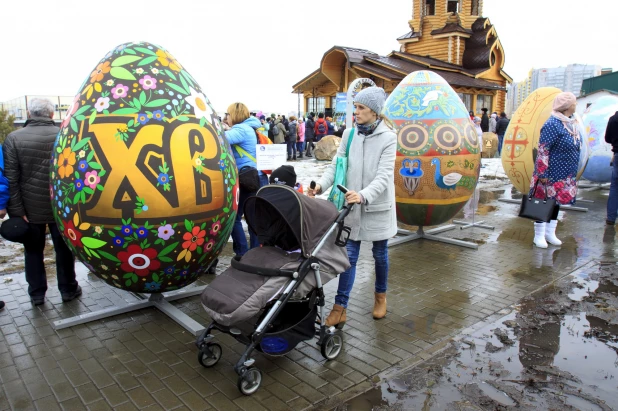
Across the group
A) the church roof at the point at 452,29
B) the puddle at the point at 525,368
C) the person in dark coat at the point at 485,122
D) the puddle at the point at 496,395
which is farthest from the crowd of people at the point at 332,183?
the church roof at the point at 452,29

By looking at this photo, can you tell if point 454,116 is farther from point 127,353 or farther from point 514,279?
point 127,353

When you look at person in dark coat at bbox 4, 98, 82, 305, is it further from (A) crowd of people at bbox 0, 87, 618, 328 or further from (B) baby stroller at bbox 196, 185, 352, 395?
(B) baby stroller at bbox 196, 185, 352, 395

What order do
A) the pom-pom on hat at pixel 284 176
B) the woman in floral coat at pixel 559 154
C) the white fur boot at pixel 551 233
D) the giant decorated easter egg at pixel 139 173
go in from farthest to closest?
the white fur boot at pixel 551 233 → the woman in floral coat at pixel 559 154 → the pom-pom on hat at pixel 284 176 → the giant decorated easter egg at pixel 139 173

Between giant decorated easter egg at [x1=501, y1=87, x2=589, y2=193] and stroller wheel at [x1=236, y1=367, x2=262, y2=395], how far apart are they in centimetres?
726

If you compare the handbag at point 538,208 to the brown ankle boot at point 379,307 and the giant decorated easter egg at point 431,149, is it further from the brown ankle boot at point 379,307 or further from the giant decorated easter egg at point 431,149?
the brown ankle boot at point 379,307

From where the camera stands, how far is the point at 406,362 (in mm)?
3734

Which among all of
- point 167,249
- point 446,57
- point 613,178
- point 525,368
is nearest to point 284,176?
point 167,249

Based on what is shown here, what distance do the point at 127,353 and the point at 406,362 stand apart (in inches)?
86.9

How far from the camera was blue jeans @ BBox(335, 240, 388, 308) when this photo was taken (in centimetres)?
429

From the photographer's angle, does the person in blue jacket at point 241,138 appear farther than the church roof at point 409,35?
No

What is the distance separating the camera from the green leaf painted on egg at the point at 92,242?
3906mm

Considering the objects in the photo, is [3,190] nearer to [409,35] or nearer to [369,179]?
[369,179]

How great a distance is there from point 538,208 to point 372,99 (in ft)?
12.8

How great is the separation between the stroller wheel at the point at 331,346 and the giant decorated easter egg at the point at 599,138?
9.67 meters
